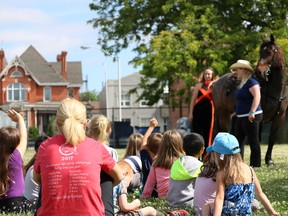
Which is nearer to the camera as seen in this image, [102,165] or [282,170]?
[102,165]

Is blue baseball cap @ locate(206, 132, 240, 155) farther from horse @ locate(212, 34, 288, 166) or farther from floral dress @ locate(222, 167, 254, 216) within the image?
horse @ locate(212, 34, 288, 166)

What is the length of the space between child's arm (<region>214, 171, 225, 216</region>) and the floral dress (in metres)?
0.10

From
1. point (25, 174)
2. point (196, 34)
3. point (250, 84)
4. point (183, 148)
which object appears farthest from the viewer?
point (196, 34)

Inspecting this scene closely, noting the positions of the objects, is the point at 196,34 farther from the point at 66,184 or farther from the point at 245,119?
the point at 66,184

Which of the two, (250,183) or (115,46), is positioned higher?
(115,46)

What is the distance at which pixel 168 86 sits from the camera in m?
40.8

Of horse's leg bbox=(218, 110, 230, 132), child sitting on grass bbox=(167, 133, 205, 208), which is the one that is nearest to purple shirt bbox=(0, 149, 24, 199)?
child sitting on grass bbox=(167, 133, 205, 208)

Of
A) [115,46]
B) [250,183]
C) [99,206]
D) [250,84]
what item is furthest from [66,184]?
[115,46]

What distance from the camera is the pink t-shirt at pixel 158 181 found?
9.98 m

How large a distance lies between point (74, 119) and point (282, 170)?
838 cm

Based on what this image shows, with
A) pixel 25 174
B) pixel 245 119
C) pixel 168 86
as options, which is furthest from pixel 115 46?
pixel 25 174

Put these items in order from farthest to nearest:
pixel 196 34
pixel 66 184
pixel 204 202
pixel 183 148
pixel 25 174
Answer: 1. pixel 196 34
2. pixel 25 174
3. pixel 183 148
4. pixel 204 202
5. pixel 66 184

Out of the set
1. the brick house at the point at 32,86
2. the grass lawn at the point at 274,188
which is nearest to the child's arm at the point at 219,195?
the grass lawn at the point at 274,188

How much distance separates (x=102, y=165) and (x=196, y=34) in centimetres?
3283
